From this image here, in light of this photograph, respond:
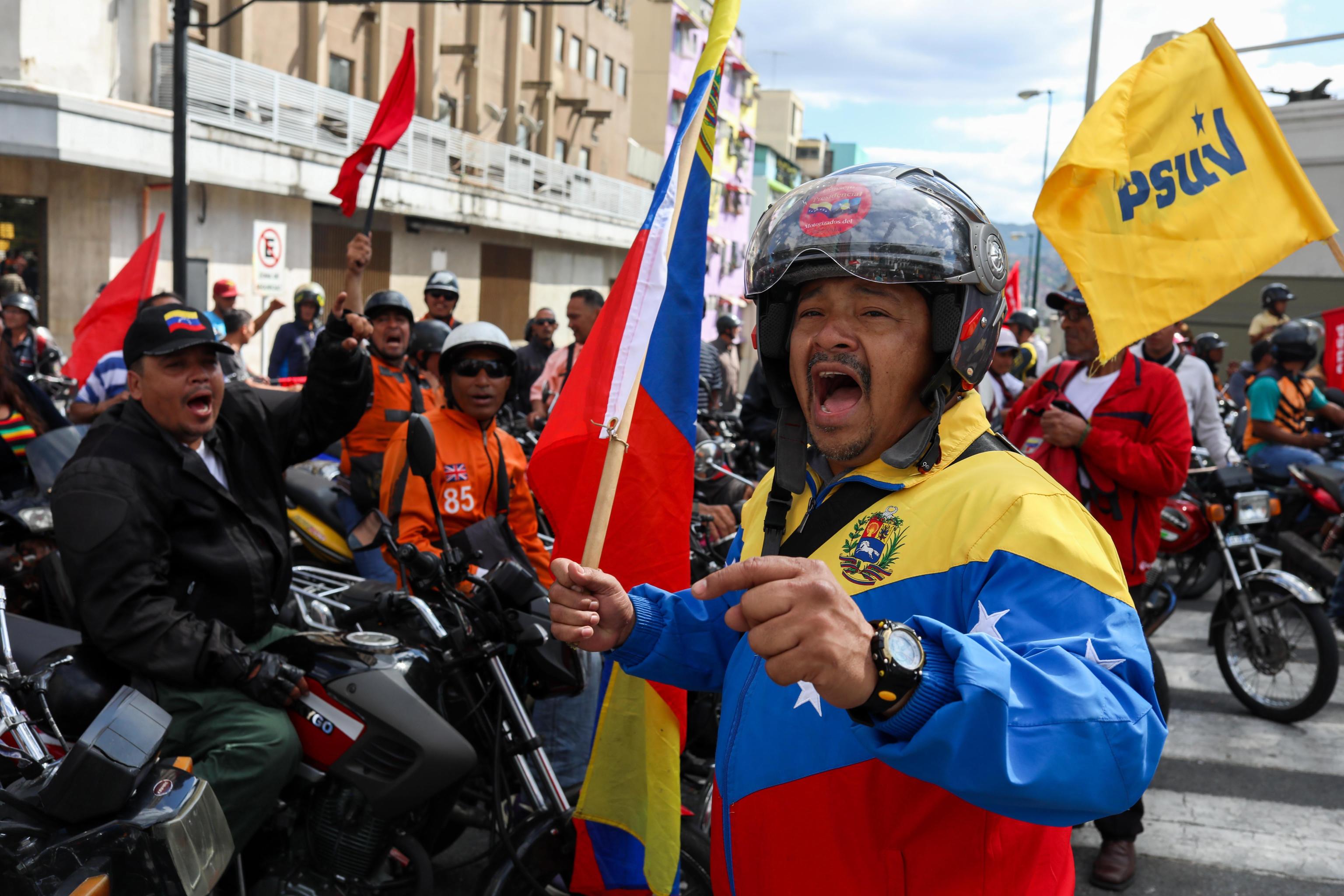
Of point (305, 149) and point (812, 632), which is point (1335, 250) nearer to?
point (812, 632)

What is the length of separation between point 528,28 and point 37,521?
3940 cm

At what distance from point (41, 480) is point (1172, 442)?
16.6ft

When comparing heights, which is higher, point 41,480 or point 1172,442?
point 1172,442

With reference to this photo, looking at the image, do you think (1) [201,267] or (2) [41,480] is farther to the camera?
(1) [201,267]

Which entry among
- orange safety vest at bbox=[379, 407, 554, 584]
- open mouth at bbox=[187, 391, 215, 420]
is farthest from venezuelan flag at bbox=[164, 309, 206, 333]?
orange safety vest at bbox=[379, 407, 554, 584]

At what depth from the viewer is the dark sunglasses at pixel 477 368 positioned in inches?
193

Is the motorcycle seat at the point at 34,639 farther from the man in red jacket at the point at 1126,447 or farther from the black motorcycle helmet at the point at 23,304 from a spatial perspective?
the black motorcycle helmet at the point at 23,304

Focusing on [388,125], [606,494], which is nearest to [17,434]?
[388,125]

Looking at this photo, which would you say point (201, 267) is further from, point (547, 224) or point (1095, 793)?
point (1095, 793)

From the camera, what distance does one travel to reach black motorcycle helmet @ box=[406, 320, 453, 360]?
273 inches

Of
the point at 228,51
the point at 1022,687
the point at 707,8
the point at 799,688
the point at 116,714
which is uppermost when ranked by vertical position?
the point at 707,8

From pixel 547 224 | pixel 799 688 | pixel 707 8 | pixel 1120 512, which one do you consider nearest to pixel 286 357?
pixel 1120 512

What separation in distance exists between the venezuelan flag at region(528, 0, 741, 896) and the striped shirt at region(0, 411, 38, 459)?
398 cm

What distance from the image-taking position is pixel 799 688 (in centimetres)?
179
